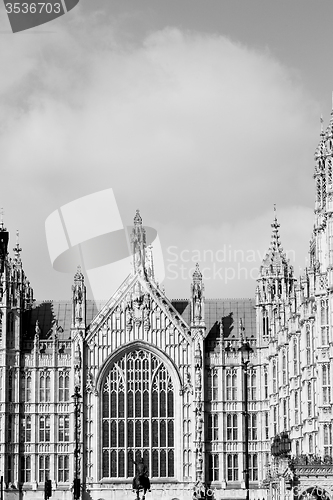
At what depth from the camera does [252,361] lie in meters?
120

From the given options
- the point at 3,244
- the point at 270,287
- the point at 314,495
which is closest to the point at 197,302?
the point at 270,287

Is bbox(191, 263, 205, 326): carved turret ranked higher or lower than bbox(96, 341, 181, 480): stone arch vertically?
higher

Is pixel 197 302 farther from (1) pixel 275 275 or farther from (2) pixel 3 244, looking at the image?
(2) pixel 3 244

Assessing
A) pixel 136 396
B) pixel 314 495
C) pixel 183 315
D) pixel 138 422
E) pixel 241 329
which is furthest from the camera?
pixel 183 315

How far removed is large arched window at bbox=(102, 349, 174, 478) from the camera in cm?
11712

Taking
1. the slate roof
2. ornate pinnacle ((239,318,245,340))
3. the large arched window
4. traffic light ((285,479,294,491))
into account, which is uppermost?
the slate roof

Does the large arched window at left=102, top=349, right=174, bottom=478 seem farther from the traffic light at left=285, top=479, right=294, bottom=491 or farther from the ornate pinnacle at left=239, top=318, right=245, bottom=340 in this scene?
the traffic light at left=285, top=479, right=294, bottom=491

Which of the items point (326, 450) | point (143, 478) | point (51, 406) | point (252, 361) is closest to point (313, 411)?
point (326, 450)

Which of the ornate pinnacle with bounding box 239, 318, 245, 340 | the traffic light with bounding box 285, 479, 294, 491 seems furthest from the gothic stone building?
the traffic light with bounding box 285, 479, 294, 491

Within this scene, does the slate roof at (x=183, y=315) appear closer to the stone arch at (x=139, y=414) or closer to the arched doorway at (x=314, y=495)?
the stone arch at (x=139, y=414)

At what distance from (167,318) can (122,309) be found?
4373 mm

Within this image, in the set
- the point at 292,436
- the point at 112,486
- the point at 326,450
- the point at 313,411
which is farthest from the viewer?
the point at 112,486

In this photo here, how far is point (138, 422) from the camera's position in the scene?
117375 millimetres

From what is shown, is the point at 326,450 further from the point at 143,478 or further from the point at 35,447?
the point at 35,447
